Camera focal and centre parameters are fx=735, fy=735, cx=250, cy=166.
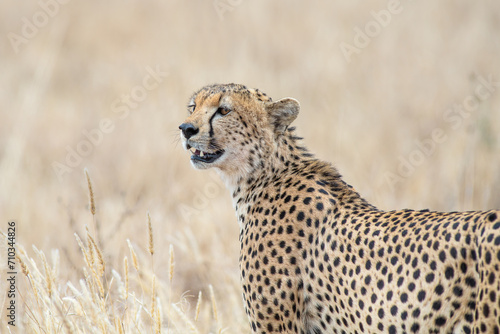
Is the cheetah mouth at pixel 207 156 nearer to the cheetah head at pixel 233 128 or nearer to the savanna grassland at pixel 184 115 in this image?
the cheetah head at pixel 233 128

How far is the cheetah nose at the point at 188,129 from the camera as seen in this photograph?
3.34 m

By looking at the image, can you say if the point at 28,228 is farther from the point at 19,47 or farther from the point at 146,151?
the point at 19,47

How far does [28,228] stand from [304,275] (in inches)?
134

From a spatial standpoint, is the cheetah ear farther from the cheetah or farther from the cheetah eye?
the cheetah eye

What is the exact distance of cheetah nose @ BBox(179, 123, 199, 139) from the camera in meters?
3.34

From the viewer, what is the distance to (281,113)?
139 inches

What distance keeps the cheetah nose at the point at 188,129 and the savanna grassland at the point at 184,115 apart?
55cm

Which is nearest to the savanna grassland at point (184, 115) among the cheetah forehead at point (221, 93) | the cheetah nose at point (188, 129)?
the cheetah forehead at point (221, 93)

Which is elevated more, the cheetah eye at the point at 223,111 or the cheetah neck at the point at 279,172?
the cheetah eye at the point at 223,111

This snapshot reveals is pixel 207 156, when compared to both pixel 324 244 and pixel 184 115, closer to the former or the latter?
pixel 324 244

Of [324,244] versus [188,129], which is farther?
[188,129]

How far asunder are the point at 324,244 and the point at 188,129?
2.83ft

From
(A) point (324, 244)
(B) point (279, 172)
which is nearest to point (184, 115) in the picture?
(B) point (279, 172)

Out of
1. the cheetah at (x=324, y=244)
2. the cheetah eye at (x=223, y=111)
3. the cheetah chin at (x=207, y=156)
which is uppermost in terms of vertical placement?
the cheetah eye at (x=223, y=111)
